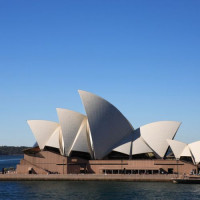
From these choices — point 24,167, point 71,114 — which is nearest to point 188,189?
point 71,114

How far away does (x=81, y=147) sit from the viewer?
65.1m

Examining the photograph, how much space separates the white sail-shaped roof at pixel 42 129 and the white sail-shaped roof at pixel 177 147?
68.8ft

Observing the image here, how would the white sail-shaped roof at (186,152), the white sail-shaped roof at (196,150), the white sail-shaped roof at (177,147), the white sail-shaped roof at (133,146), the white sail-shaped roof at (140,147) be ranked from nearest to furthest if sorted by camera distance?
the white sail-shaped roof at (196,150)
the white sail-shaped roof at (186,152)
the white sail-shaped roof at (177,147)
the white sail-shaped roof at (140,147)
the white sail-shaped roof at (133,146)

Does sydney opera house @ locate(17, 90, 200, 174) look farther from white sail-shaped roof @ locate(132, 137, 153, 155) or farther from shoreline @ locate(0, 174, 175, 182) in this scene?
shoreline @ locate(0, 174, 175, 182)

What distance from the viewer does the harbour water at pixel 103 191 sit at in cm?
4350

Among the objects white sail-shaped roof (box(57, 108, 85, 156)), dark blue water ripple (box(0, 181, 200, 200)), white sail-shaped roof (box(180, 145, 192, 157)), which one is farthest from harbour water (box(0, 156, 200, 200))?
white sail-shaped roof (box(57, 108, 85, 156))

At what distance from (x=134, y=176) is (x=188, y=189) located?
12222 millimetres

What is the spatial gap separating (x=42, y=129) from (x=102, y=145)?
11459 mm

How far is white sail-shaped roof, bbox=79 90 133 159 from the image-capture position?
62.9 meters

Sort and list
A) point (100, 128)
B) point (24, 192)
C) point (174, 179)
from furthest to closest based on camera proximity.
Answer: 1. point (100, 128)
2. point (174, 179)
3. point (24, 192)

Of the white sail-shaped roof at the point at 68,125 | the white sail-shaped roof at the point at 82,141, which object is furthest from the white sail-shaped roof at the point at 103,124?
the white sail-shaped roof at the point at 68,125

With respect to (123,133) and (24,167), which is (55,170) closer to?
(24,167)

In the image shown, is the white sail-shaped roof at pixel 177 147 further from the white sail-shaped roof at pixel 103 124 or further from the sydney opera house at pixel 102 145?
the white sail-shaped roof at pixel 103 124

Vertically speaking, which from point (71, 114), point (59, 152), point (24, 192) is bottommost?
point (24, 192)
